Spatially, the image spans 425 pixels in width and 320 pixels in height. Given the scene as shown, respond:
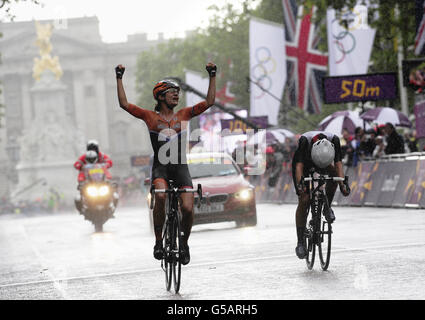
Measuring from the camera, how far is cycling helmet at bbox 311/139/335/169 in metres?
10.4

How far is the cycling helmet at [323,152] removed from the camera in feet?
34.0

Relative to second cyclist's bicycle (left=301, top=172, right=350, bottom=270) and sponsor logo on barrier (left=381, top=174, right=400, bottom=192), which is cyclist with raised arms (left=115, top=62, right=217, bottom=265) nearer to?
second cyclist's bicycle (left=301, top=172, right=350, bottom=270)

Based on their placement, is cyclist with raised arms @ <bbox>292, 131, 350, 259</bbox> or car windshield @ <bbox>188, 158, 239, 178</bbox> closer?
cyclist with raised arms @ <bbox>292, 131, 350, 259</bbox>

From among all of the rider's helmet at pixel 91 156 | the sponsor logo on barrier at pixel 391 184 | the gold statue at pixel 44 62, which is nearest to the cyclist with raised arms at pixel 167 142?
the rider's helmet at pixel 91 156

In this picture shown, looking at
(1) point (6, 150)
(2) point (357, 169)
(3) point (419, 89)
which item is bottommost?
(1) point (6, 150)

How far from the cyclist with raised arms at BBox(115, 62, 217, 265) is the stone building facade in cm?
10619

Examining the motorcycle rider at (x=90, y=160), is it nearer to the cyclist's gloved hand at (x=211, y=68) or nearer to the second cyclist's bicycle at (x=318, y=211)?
the second cyclist's bicycle at (x=318, y=211)

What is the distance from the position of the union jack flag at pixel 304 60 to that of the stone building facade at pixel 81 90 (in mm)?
82892

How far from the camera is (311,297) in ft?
28.1

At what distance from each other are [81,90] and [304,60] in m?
93.6

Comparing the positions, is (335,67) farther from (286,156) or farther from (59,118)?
(59,118)

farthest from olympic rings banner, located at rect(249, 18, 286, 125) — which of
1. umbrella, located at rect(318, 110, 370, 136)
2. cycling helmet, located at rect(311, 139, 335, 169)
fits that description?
cycling helmet, located at rect(311, 139, 335, 169)
